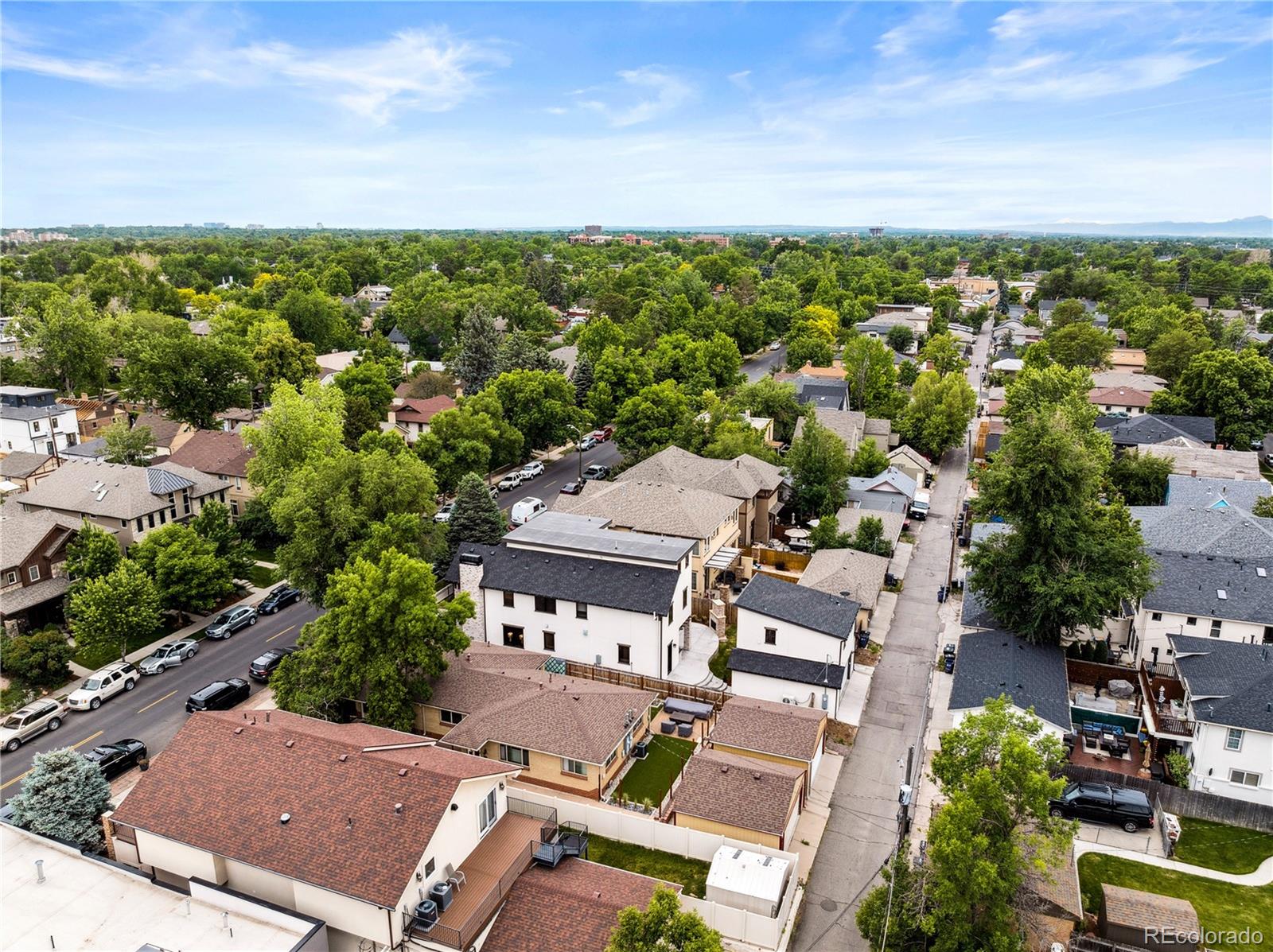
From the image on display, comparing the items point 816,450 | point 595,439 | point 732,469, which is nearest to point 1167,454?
point 816,450

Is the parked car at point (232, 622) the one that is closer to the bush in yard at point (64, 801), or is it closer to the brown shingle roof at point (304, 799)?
the bush in yard at point (64, 801)

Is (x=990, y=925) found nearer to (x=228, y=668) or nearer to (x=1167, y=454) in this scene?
(x=228, y=668)

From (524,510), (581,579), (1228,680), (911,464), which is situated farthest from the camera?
(911,464)

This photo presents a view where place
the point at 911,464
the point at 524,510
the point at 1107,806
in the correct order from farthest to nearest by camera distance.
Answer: the point at 911,464, the point at 524,510, the point at 1107,806

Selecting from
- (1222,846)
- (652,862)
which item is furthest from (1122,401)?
(652,862)

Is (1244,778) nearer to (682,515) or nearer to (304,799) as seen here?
(682,515)

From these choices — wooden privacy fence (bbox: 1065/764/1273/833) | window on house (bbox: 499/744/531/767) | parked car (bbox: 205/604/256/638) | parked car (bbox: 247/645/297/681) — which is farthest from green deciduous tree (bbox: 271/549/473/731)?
wooden privacy fence (bbox: 1065/764/1273/833)
